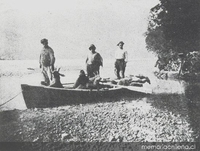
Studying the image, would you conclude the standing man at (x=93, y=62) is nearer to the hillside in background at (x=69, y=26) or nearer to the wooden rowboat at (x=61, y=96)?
the hillside in background at (x=69, y=26)

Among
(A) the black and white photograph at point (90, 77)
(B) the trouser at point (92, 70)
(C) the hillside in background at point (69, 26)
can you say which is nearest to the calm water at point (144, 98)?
(A) the black and white photograph at point (90, 77)

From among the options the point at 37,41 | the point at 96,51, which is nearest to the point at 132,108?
the point at 96,51

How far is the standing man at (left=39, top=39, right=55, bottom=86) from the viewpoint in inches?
191

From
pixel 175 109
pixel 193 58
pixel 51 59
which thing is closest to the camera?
pixel 175 109

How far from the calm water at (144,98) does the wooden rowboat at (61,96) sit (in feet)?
1.17

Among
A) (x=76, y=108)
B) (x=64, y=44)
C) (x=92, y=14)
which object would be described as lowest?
(x=76, y=108)

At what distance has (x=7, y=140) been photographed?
4164 millimetres

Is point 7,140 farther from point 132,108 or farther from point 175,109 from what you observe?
point 175,109

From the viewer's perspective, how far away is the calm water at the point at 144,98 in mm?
4562

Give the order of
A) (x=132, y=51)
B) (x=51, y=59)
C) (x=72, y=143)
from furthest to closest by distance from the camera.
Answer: (x=132, y=51), (x=51, y=59), (x=72, y=143)

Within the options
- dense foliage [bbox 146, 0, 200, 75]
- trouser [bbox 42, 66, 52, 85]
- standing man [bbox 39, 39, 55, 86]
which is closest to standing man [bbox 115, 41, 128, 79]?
dense foliage [bbox 146, 0, 200, 75]

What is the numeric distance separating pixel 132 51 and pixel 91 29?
1.10m

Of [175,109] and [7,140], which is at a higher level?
[175,109]

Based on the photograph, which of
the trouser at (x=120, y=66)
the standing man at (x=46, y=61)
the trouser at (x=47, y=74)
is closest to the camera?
the standing man at (x=46, y=61)
